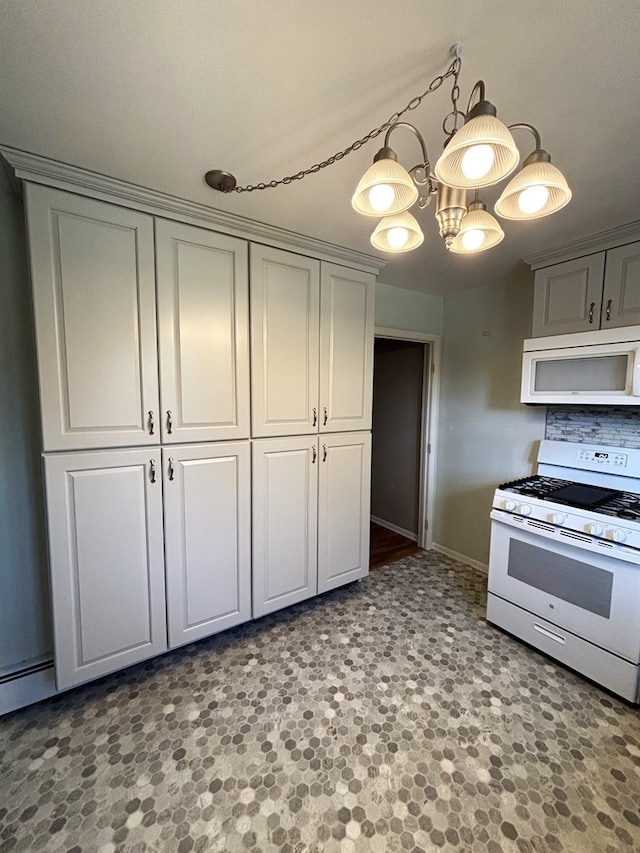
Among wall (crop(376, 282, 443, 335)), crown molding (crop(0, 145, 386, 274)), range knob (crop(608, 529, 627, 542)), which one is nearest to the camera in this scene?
crown molding (crop(0, 145, 386, 274))

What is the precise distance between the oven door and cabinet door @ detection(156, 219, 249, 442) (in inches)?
68.9

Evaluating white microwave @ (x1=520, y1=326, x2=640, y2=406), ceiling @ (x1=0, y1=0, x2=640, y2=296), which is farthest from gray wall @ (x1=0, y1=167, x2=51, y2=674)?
white microwave @ (x1=520, y1=326, x2=640, y2=406)

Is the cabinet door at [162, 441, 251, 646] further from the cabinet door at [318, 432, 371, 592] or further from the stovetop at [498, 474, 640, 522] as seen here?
the stovetop at [498, 474, 640, 522]

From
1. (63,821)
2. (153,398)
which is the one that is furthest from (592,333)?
(63,821)

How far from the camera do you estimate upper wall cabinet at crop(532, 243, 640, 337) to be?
190 centimetres

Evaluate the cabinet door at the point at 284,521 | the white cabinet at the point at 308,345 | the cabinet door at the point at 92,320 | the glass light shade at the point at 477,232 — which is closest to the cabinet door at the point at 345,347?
the white cabinet at the point at 308,345

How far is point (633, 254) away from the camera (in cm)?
188

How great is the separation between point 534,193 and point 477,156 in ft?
0.99

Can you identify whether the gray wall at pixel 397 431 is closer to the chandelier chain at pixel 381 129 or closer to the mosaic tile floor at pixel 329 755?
the mosaic tile floor at pixel 329 755

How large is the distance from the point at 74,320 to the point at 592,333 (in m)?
2.71

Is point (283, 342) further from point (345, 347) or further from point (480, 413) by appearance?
point (480, 413)

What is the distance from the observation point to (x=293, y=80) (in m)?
1.04

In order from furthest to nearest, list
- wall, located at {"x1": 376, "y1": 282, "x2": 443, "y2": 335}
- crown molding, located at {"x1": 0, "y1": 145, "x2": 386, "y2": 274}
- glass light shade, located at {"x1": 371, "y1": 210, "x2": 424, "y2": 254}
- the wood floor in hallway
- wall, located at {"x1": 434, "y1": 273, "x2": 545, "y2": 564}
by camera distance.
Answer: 1. the wood floor in hallway
2. wall, located at {"x1": 376, "y1": 282, "x2": 443, "y2": 335}
3. wall, located at {"x1": 434, "y1": 273, "x2": 545, "y2": 564}
4. crown molding, located at {"x1": 0, "y1": 145, "x2": 386, "y2": 274}
5. glass light shade, located at {"x1": 371, "y1": 210, "x2": 424, "y2": 254}

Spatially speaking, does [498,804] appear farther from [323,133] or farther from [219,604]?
[323,133]
